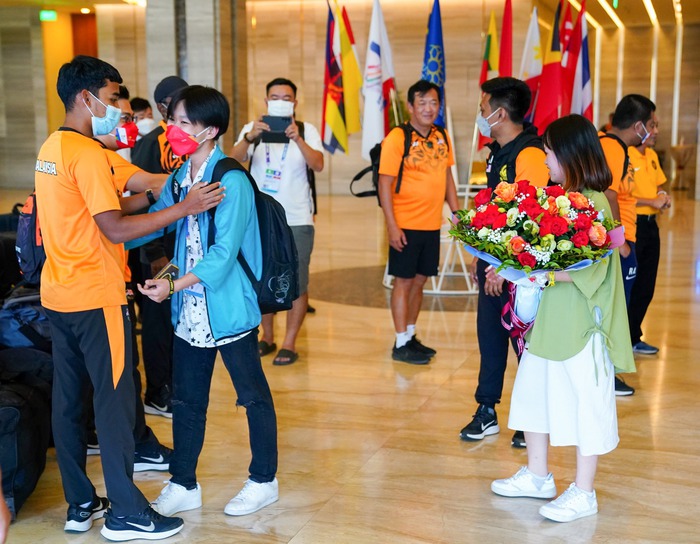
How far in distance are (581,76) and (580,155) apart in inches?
270

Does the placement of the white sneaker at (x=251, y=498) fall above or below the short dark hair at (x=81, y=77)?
below

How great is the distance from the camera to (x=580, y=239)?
9.14 feet

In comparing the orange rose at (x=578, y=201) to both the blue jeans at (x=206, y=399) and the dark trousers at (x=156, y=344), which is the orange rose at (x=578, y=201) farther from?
the dark trousers at (x=156, y=344)

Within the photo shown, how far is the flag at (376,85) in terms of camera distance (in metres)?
7.50

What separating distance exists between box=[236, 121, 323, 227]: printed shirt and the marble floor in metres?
0.96

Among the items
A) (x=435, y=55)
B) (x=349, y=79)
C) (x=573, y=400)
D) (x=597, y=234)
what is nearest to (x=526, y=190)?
(x=597, y=234)

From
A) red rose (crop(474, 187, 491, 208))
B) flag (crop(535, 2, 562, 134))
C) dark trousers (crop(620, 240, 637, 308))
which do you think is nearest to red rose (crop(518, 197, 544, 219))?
red rose (crop(474, 187, 491, 208))

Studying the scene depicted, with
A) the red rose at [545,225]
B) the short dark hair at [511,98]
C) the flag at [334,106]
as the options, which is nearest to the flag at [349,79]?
the flag at [334,106]

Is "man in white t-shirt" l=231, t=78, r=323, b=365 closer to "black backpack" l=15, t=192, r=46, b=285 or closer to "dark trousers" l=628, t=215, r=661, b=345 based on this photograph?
"dark trousers" l=628, t=215, r=661, b=345

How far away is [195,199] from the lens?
9.15ft

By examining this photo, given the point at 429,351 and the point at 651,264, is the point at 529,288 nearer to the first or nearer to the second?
the point at 429,351

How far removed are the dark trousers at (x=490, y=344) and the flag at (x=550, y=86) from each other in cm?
503

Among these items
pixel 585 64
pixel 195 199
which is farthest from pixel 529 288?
pixel 585 64

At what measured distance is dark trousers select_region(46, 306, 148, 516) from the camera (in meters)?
2.82
